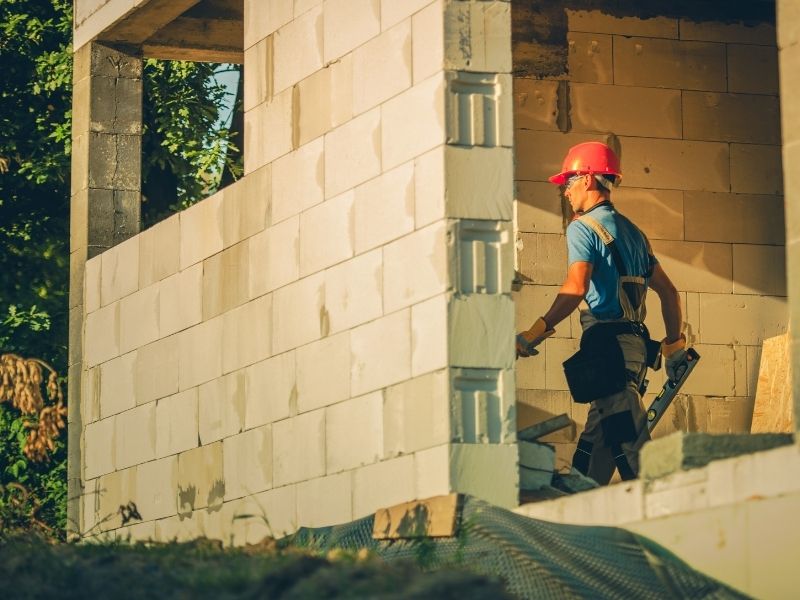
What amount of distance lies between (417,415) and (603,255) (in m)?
1.74

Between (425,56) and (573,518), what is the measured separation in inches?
88.5

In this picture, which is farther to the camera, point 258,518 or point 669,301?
point 669,301

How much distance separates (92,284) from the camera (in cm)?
1260

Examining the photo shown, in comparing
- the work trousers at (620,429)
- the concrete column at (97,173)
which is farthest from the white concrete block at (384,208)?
the concrete column at (97,173)

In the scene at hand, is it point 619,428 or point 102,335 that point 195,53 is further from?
point 619,428

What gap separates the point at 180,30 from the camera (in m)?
13.2

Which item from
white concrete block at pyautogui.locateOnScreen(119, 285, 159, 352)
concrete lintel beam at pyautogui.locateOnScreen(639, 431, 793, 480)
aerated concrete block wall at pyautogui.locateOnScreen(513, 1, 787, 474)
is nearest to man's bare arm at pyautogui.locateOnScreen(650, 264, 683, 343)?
aerated concrete block wall at pyautogui.locateOnScreen(513, 1, 787, 474)

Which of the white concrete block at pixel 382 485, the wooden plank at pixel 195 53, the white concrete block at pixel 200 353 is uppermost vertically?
the wooden plank at pixel 195 53

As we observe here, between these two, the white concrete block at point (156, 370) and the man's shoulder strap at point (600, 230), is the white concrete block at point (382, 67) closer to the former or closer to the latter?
the man's shoulder strap at point (600, 230)

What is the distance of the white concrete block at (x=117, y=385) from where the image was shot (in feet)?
38.9

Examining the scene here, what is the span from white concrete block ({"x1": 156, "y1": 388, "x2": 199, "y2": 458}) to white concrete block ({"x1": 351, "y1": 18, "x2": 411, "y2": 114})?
8.15ft

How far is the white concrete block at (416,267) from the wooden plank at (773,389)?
143 inches

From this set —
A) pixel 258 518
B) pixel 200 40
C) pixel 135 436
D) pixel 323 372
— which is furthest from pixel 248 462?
pixel 200 40

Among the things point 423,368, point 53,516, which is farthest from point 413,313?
point 53,516
